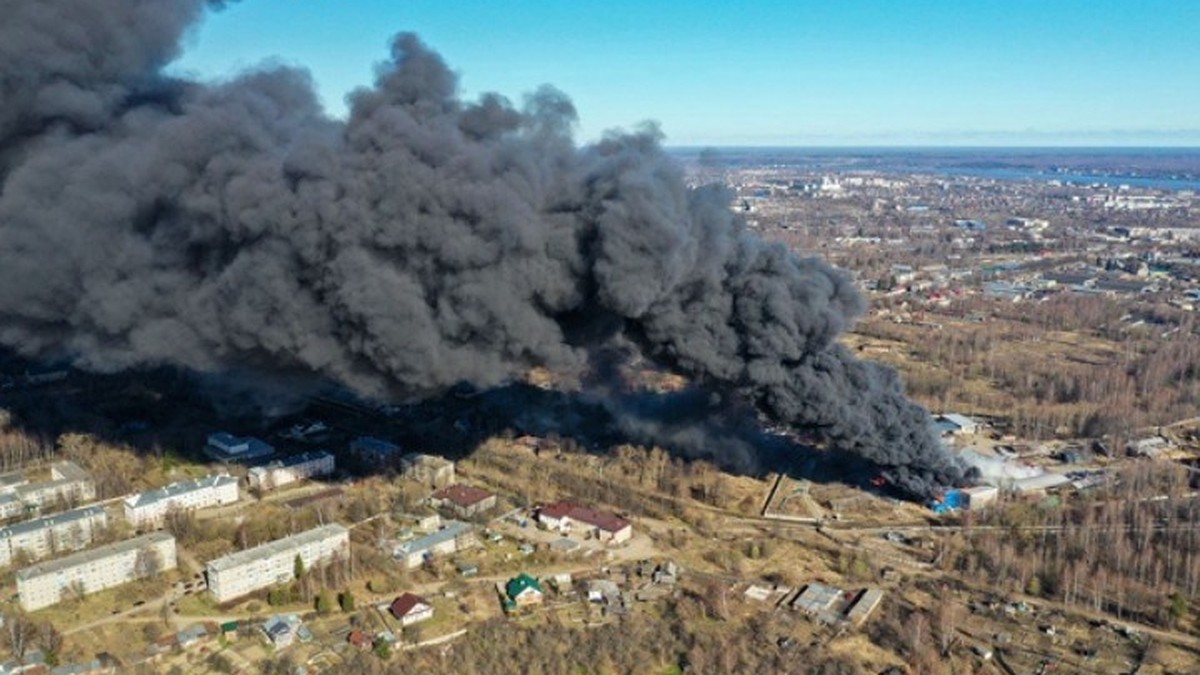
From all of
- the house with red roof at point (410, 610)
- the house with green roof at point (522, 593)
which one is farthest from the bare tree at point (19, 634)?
the house with green roof at point (522, 593)

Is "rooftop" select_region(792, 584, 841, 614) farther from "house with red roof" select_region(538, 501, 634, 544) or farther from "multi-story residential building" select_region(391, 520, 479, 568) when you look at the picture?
"multi-story residential building" select_region(391, 520, 479, 568)

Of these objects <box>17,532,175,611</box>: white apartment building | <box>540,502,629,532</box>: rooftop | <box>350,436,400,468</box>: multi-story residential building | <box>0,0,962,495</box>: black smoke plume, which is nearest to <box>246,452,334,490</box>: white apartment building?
<box>350,436,400,468</box>: multi-story residential building

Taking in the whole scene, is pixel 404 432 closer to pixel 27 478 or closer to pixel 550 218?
pixel 27 478

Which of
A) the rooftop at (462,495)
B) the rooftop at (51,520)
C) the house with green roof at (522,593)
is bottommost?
the house with green roof at (522,593)

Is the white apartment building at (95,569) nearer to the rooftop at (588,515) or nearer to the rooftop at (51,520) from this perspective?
the rooftop at (51,520)

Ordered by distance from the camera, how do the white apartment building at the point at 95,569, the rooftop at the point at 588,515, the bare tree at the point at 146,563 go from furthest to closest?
1. the rooftop at the point at 588,515
2. the bare tree at the point at 146,563
3. the white apartment building at the point at 95,569

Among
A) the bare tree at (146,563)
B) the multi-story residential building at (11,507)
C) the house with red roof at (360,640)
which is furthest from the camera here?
the multi-story residential building at (11,507)
